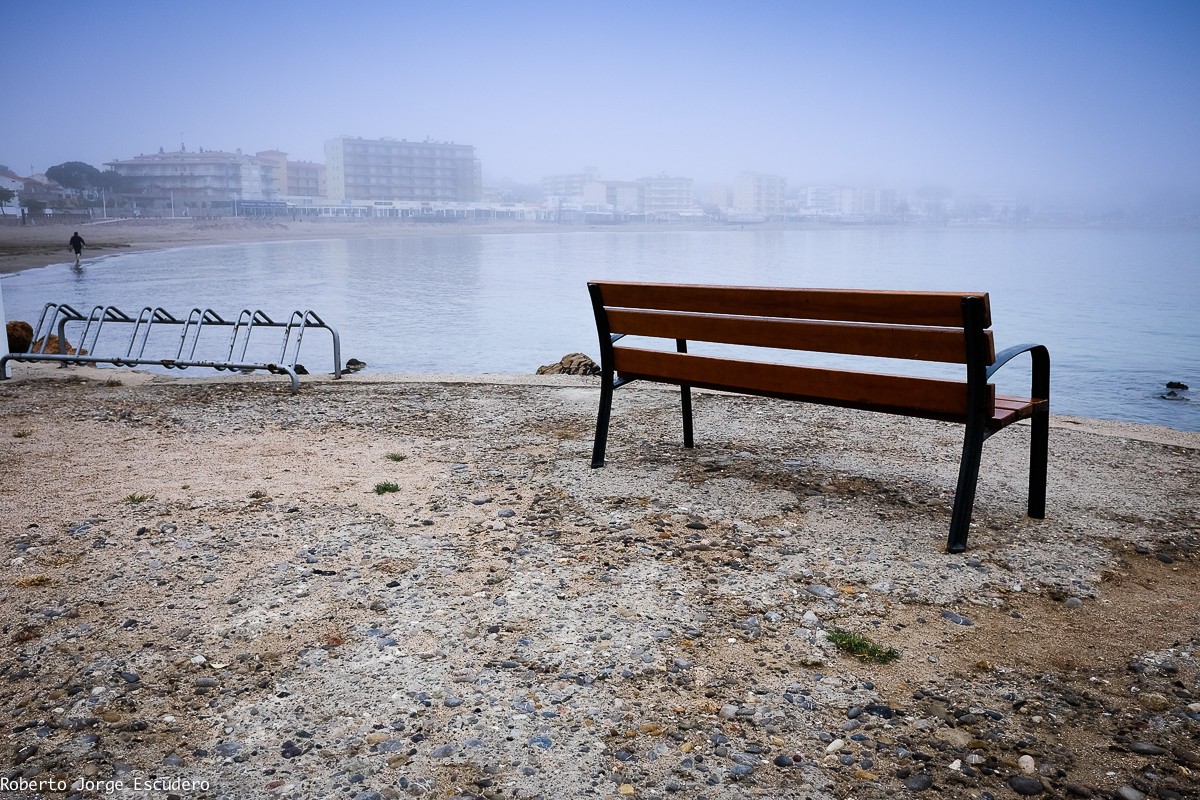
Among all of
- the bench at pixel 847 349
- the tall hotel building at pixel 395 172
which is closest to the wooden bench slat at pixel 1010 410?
the bench at pixel 847 349

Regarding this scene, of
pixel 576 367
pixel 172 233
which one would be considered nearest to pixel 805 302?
pixel 576 367

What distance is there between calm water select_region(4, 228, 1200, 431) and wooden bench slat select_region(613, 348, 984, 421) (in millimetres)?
8603

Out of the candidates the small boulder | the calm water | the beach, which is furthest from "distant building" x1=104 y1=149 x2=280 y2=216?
the small boulder

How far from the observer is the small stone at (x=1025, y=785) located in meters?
1.97

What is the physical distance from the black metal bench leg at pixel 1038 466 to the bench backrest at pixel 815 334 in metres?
0.40

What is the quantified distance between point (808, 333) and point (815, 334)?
3 cm

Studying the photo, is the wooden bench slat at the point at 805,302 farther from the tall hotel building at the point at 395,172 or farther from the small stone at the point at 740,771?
the tall hotel building at the point at 395,172

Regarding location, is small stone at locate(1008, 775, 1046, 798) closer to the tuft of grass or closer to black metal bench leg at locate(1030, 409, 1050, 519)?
the tuft of grass

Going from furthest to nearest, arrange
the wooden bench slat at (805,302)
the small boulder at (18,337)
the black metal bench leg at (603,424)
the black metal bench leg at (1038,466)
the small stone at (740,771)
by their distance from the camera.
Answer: the small boulder at (18,337)
the black metal bench leg at (603,424)
the black metal bench leg at (1038,466)
the wooden bench slat at (805,302)
the small stone at (740,771)

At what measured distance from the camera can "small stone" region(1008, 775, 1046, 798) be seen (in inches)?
77.5

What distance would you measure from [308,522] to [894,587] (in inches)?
89.7

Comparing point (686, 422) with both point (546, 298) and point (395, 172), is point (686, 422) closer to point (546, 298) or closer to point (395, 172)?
point (546, 298)

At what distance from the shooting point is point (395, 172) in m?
106

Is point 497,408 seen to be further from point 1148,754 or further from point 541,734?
point 1148,754
